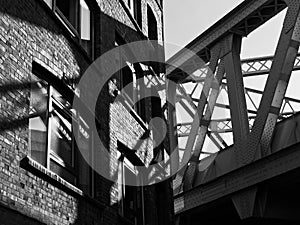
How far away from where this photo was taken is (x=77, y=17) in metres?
11.8

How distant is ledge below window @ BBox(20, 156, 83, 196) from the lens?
792cm

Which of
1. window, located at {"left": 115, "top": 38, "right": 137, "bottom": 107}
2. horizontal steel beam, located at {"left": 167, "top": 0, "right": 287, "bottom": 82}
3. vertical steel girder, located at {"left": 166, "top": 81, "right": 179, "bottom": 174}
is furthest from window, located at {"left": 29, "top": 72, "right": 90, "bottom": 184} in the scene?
vertical steel girder, located at {"left": 166, "top": 81, "right": 179, "bottom": 174}

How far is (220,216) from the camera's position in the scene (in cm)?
1998

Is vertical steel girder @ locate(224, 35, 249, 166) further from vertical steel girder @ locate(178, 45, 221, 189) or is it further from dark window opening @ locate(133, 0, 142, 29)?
dark window opening @ locate(133, 0, 142, 29)

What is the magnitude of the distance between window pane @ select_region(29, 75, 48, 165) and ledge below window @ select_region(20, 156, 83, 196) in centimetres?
31

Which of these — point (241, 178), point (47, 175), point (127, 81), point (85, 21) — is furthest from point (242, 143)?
point (47, 175)

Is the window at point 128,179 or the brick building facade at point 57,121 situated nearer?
the brick building facade at point 57,121

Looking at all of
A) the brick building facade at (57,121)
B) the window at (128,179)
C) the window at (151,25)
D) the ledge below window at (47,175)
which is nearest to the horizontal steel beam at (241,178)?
the brick building facade at (57,121)

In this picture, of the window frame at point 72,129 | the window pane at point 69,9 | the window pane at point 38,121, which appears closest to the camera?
the window pane at point 38,121

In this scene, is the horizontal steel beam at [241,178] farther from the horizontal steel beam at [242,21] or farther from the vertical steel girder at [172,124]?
the horizontal steel beam at [242,21]

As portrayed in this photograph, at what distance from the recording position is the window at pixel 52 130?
344 inches

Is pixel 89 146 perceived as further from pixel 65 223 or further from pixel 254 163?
pixel 254 163

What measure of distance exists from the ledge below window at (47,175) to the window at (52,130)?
0.27 metres

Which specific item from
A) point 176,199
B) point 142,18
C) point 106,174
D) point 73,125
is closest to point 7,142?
point 73,125
